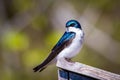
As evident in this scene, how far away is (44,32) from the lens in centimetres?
878

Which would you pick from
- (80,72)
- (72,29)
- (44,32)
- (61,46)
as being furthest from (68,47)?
(44,32)

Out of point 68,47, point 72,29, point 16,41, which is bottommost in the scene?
point 16,41

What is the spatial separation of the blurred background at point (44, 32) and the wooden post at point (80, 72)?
3683 millimetres

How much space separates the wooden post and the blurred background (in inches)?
145

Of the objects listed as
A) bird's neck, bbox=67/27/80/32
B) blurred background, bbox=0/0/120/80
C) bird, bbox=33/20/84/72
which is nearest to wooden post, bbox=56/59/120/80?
bird, bbox=33/20/84/72

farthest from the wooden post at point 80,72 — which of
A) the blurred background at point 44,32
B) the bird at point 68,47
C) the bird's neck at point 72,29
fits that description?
the blurred background at point 44,32

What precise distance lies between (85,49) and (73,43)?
324 cm

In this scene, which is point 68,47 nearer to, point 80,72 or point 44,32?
point 80,72

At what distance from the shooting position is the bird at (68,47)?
213 inches

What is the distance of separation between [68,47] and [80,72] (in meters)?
0.89

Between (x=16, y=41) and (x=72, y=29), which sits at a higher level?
(x=72, y=29)

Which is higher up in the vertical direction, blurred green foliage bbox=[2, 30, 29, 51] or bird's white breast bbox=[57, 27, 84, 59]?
bird's white breast bbox=[57, 27, 84, 59]

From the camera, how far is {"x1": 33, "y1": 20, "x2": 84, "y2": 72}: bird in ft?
17.8

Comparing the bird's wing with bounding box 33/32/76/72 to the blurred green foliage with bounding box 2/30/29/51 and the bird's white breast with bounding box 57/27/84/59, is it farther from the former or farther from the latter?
the blurred green foliage with bounding box 2/30/29/51
